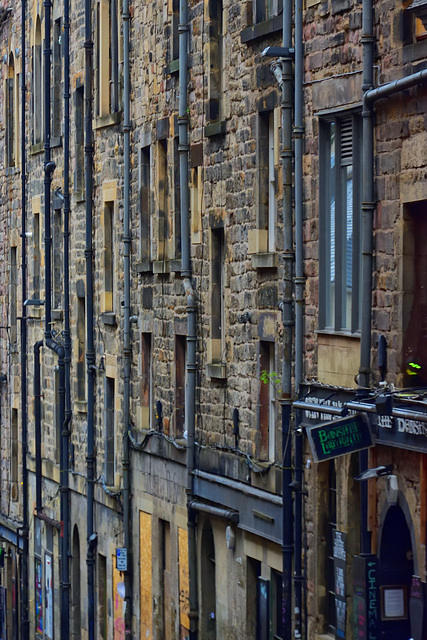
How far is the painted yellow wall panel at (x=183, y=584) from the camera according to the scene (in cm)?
2401

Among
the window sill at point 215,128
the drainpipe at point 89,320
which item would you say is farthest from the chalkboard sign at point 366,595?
the drainpipe at point 89,320

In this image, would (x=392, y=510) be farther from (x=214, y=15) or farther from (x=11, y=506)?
(x=11, y=506)

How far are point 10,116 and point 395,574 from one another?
23.4 m

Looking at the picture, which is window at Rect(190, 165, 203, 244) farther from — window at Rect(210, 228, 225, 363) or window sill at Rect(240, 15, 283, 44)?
window sill at Rect(240, 15, 283, 44)

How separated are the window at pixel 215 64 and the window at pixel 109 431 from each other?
24.5 feet

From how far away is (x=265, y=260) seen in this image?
2062cm

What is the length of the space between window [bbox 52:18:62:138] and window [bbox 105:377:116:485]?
6.11 m

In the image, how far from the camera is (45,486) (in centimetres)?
3438

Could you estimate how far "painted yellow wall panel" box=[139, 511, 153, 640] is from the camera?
2616 cm

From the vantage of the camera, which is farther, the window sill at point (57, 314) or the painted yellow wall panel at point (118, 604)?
the window sill at point (57, 314)

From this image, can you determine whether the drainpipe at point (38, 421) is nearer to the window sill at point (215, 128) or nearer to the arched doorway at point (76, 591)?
the arched doorway at point (76, 591)

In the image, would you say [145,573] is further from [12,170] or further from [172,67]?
[12,170]

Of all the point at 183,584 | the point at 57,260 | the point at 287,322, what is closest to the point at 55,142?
the point at 57,260

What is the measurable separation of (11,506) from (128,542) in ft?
40.6
